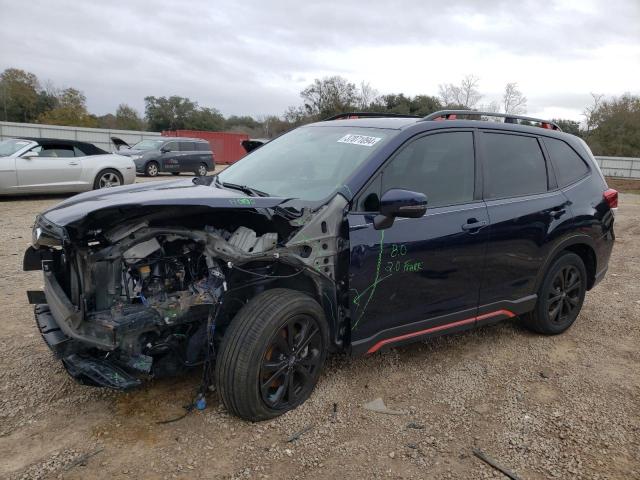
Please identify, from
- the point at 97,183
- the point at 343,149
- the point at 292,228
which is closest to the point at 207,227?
the point at 292,228

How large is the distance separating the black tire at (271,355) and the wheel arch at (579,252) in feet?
6.98

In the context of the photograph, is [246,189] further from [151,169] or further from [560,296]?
[151,169]

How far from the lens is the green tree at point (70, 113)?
1827 inches

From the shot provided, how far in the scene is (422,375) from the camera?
358cm

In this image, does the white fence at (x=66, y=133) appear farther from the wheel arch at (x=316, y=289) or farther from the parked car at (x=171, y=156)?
the wheel arch at (x=316, y=289)

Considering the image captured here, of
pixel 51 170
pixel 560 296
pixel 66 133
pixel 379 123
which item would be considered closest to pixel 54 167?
pixel 51 170

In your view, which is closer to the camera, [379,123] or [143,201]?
[143,201]

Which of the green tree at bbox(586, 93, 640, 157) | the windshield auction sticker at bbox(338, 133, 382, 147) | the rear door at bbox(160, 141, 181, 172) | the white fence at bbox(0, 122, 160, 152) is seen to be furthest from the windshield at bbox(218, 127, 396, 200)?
the green tree at bbox(586, 93, 640, 157)

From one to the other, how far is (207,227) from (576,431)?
252 centimetres

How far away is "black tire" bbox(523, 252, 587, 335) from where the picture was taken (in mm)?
4195

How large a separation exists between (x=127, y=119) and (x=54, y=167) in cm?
4829

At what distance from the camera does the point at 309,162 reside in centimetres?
352

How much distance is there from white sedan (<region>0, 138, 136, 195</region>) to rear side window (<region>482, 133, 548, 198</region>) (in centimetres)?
972

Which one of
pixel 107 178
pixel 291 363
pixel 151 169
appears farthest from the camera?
pixel 151 169
